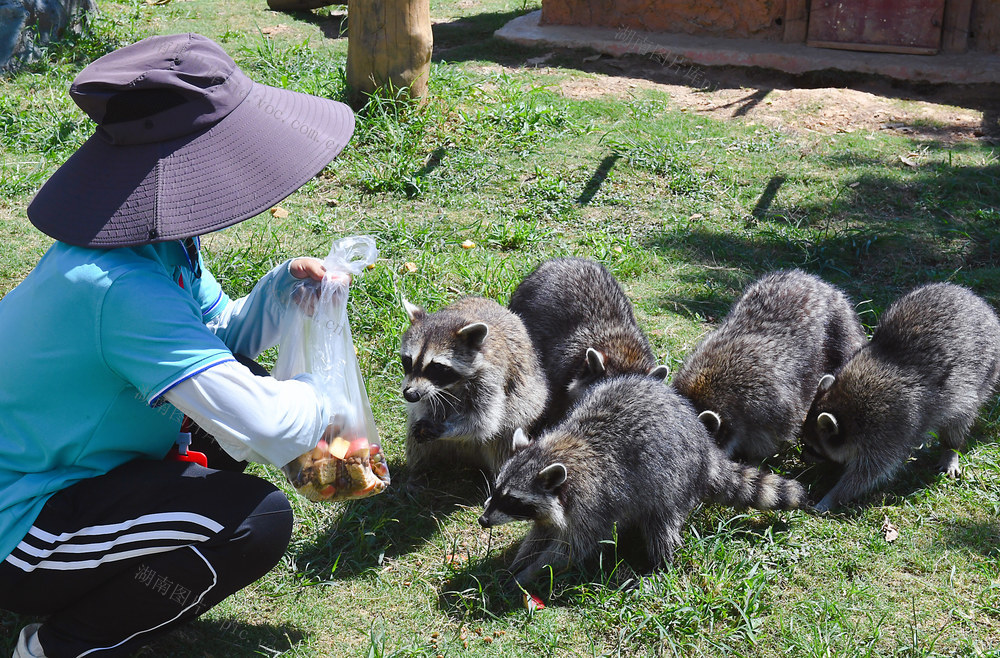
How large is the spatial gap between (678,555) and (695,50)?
6.95 metres

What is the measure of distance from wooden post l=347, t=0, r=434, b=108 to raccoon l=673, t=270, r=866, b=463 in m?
3.56

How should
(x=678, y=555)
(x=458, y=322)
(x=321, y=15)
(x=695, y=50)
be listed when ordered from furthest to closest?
1. (x=321, y=15)
2. (x=695, y=50)
3. (x=458, y=322)
4. (x=678, y=555)

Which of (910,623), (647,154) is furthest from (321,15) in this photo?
(910,623)

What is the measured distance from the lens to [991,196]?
256 inches

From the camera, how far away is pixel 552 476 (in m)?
3.42

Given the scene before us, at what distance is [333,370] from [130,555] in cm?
86

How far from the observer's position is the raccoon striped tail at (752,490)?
3723 millimetres

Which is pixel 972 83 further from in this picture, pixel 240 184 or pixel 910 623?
pixel 240 184

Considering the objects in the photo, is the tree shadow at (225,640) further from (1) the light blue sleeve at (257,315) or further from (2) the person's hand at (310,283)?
(2) the person's hand at (310,283)

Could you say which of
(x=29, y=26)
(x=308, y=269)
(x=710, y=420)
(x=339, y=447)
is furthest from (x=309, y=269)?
(x=29, y=26)

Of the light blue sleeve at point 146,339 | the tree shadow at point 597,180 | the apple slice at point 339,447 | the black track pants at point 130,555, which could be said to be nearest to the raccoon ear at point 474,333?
the apple slice at point 339,447

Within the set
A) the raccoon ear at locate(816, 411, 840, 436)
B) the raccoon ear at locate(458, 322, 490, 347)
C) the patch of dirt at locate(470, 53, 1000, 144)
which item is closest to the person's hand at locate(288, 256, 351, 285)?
the raccoon ear at locate(458, 322, 490, 347)

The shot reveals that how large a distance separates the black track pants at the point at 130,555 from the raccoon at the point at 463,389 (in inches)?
49.3

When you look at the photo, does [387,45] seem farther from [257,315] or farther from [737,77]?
[257,315]
